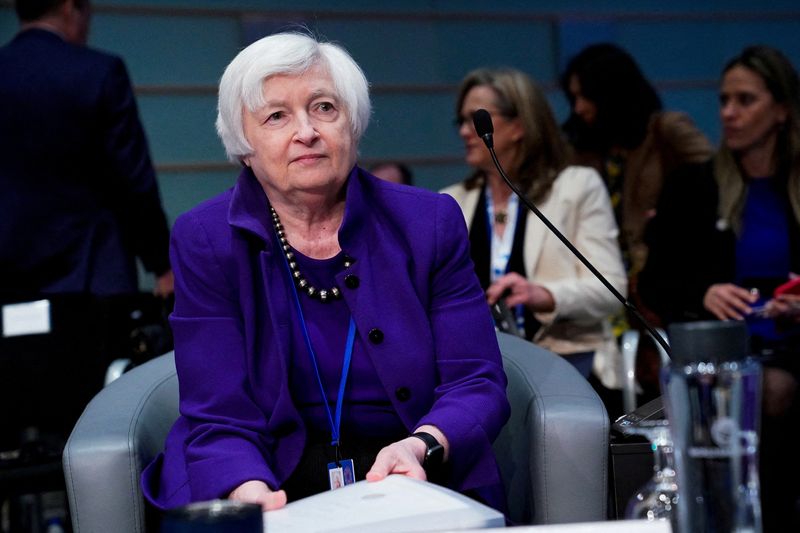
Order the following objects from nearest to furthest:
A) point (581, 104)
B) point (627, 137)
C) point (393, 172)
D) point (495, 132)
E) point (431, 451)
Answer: point (431, 451) → point (495, 132) → point (627, 137) → point (581, 104) → point (393, 172)

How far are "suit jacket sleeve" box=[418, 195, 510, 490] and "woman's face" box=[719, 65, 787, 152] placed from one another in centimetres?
182

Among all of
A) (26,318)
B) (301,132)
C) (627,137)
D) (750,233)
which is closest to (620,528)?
(301,132)

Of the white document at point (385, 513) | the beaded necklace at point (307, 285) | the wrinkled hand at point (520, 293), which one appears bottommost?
the white document at point (385, 513)

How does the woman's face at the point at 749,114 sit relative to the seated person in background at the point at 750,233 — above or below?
above

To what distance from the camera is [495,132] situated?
12.0ft

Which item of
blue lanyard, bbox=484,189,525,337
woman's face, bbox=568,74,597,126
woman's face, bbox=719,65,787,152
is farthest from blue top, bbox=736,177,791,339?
woman's face, bbox=568,74,597,126

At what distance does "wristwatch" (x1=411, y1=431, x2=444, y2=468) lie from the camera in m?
1.95

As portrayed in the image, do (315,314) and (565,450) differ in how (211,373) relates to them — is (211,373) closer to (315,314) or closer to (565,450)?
(315,314)

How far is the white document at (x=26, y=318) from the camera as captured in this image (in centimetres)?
328

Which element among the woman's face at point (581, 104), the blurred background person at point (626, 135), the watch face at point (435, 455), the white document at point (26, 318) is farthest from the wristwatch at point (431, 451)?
the woman's face at point (581, 104)

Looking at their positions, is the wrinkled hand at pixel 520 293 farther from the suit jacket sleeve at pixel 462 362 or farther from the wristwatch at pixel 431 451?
the wristwatch at pixel 431 451

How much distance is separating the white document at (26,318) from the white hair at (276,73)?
51.0 inches

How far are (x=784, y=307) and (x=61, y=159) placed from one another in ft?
7.68

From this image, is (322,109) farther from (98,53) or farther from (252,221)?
(98,53)
